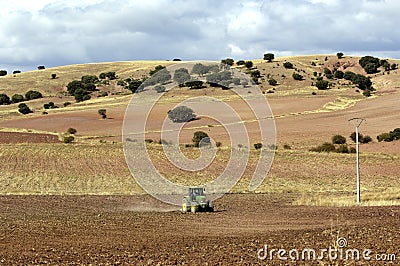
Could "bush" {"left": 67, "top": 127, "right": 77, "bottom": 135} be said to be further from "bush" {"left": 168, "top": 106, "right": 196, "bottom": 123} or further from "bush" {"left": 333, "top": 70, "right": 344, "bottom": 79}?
"bush" {"left": 333, "top": 70, "right": 344, "bottom": 79}

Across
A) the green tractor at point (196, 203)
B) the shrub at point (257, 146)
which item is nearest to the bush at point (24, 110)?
the shrub at point (257, 146)

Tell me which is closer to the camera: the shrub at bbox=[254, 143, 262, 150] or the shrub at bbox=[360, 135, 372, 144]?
the shrub at bbox=[254, 143, 262, 150]

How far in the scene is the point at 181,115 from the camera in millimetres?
87438

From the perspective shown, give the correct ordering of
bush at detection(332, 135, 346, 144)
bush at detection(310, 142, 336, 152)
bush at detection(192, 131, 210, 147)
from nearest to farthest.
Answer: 1. bush at detection(310, 142, 336, 152)
2. bush at detection(192, 131, 210, 147)
3. bush at detection(332, 135, 346, 144)

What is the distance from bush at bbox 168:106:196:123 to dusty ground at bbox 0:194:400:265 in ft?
151

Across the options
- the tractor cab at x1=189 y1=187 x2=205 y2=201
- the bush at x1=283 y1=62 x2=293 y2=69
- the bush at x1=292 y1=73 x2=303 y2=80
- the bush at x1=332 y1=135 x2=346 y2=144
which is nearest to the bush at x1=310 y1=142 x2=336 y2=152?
the bush at x1=332 y1=135 x2=346 y2=144

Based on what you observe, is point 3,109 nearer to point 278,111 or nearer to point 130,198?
point 278,111

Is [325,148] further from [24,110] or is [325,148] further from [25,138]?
[24,110]

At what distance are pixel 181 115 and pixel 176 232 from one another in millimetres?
63216

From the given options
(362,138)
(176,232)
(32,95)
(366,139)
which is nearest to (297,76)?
(32,95)

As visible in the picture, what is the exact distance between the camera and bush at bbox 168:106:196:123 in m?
85.0

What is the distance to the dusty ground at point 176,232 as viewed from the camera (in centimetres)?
1781

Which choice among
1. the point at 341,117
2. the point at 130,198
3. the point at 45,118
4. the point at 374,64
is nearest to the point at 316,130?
the point at 341,117

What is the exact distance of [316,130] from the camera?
3479 inches
